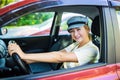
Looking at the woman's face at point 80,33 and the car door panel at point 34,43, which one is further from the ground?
the woman's face at point 80,33

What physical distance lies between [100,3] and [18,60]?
0.82 m

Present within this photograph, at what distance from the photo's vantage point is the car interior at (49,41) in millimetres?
3076

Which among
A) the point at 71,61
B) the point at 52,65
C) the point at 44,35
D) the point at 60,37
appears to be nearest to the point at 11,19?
the point at 71,61

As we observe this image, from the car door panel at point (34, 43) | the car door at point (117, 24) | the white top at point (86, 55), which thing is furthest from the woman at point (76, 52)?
the car door panel at point (34, 43)

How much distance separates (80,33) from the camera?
3.26 metres

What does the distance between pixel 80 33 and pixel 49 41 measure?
147cm

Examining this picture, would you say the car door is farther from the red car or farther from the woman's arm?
the woman's arm

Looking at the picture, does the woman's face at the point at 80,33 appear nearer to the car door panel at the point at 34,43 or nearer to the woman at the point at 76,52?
the woman at the point at 76,52

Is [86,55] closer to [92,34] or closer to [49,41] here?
[92,34]

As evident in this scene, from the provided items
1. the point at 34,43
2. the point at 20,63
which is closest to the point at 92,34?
the point at 20,63

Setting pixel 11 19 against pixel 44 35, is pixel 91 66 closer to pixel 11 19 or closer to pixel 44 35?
pixel 11 19

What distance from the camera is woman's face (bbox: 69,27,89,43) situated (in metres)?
3.24

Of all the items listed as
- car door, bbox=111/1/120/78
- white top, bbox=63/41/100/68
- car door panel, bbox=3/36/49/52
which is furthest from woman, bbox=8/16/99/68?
car door panel, bbox=3/36/49/52

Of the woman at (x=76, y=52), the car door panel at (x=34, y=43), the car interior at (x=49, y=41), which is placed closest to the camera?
the woman at (x=76, y=52)
